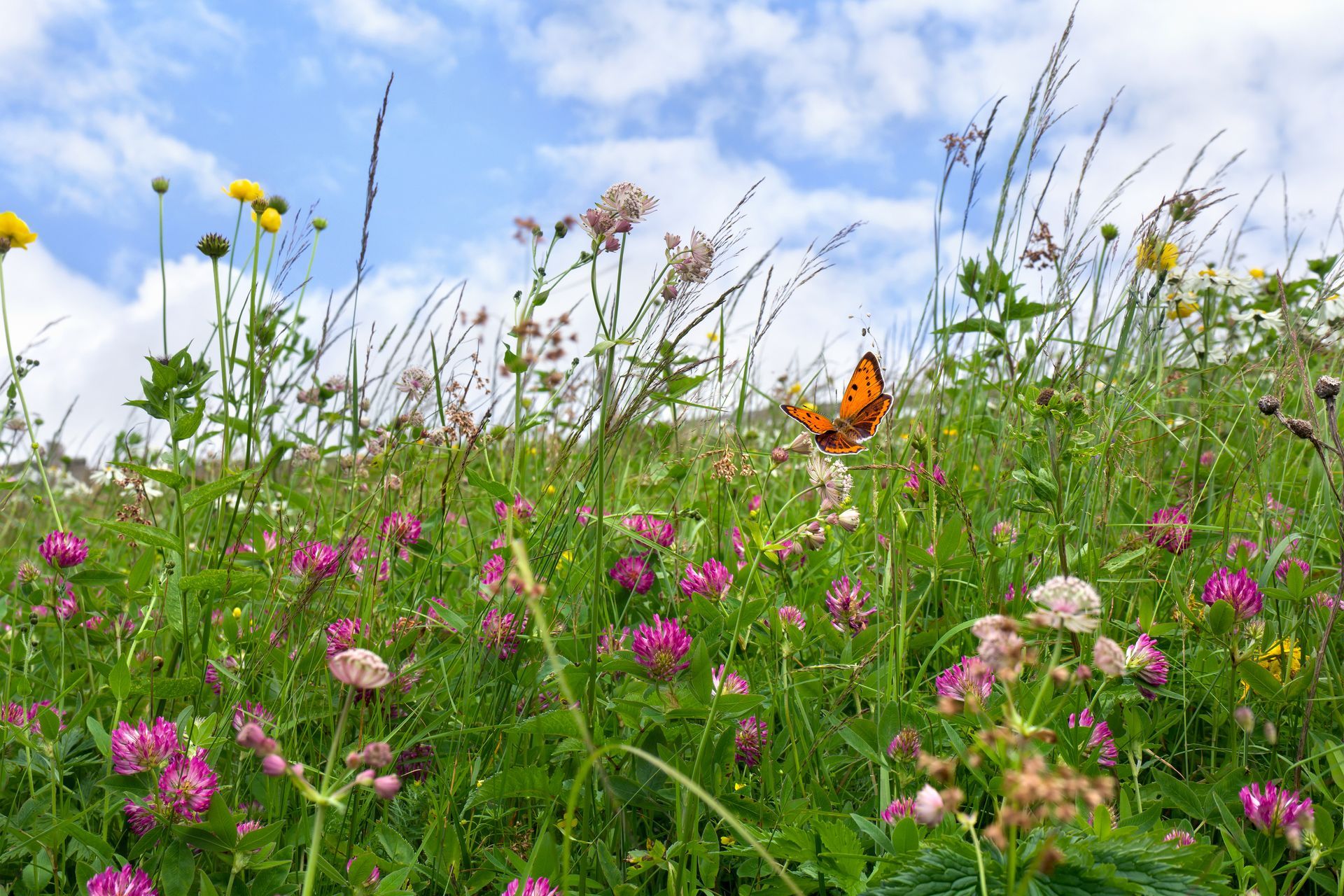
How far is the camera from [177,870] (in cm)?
126

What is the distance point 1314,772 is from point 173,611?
74.4 inches

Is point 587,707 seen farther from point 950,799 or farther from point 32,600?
point 32,600

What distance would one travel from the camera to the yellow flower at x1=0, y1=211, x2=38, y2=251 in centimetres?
220

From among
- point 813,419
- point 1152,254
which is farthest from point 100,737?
point 1152,254

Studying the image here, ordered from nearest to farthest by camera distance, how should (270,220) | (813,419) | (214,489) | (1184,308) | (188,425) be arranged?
(214,489), (188,425), (813,419), (270,220), (1184,308)

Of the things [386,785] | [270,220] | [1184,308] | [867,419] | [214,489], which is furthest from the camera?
[1184,308]

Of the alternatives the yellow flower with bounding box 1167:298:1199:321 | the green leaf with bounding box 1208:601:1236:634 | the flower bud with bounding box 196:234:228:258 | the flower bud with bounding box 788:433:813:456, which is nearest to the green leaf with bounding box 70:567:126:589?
the flower bud with bounding box 196:234:228:258

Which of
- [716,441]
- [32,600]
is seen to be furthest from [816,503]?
[32,600]

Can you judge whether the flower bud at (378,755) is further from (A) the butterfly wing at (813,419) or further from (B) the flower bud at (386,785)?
(A) the butterfly wing at (813,419)

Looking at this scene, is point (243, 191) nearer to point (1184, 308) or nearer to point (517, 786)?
point (517, 786)

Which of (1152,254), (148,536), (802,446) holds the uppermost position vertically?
(1152,254)

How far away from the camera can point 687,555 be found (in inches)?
81.6

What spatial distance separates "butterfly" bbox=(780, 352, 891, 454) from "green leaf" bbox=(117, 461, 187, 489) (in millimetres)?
1233

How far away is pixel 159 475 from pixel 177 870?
0.54 m
